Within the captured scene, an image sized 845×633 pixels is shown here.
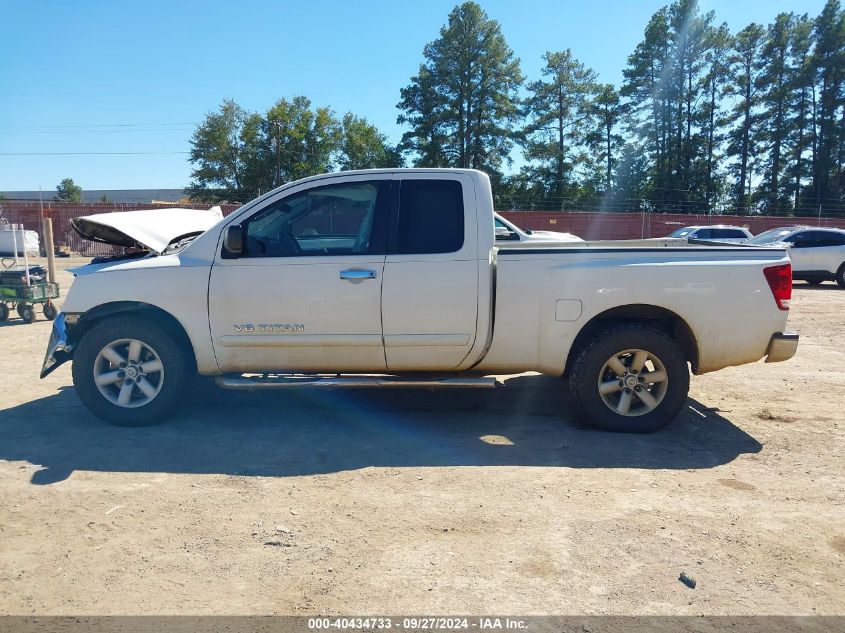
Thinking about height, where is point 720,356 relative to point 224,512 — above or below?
above

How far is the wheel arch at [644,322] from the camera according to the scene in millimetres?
5223

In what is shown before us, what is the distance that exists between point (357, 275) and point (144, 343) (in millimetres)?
1807

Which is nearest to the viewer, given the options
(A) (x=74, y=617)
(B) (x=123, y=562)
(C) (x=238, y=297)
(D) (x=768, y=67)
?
(A) (x=74, y=617)

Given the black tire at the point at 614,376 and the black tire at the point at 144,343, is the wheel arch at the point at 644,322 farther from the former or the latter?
the black tire at the point at 144,343

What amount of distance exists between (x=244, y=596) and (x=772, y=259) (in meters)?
4.61

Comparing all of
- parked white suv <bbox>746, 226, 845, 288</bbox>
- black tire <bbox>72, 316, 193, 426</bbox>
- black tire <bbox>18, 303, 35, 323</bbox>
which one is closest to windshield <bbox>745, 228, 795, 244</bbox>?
parked white suv <bbox>746, 226, 845, 288</bbox>

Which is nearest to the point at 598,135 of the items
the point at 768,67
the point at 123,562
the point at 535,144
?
the point at 535,144

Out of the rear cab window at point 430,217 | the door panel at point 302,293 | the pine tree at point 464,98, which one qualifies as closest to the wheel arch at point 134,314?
the door panel at point 302,293

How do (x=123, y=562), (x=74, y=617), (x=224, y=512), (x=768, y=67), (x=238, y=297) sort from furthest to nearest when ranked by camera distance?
(x=768, y=67)
(x=238, y=297)
(x=224, y=512)
(x=123, y=562)
(x=74, y=617)

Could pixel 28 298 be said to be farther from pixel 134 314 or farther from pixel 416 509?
pixel 416 509

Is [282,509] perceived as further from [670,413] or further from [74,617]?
[670,413]

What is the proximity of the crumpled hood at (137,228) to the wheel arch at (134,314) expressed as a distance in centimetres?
56

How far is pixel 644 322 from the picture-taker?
5.35 metres

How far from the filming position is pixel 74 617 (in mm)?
2859
